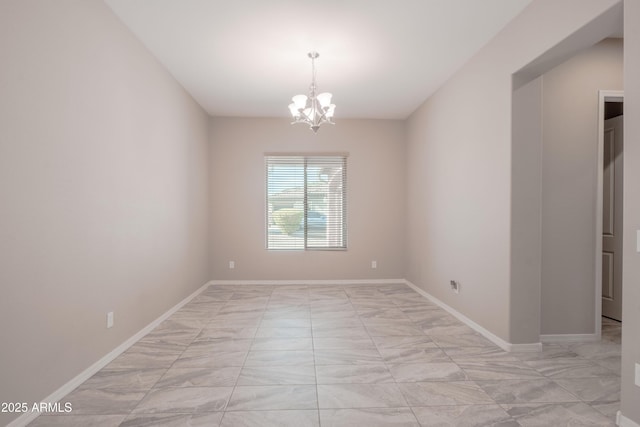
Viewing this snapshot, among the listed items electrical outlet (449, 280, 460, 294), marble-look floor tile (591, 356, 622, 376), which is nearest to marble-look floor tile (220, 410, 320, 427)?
marble-look floor tile (591, 356, 622, 376)

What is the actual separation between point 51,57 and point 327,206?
4.42 metres

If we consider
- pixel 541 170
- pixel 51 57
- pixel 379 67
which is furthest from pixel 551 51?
pixel 51 57

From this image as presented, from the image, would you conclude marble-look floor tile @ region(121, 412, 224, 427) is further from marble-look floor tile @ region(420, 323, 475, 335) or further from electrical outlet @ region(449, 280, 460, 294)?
electrical outlet @ region(449, 280, 460, 294)

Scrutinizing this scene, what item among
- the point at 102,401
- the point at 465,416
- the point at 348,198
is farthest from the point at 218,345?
the point at 348,198

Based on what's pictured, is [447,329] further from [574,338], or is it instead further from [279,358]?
[279,358]

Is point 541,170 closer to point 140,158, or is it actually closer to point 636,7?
point 636,7

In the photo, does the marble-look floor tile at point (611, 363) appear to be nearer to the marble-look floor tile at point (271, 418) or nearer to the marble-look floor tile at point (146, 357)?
the marble-look floor tile at point (271, 418)

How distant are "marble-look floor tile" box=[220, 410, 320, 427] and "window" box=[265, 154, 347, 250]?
402cm

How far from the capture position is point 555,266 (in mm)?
3297

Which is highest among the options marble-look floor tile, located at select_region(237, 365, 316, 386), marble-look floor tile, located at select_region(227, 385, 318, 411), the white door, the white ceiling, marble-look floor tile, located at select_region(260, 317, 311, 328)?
the white ceiling

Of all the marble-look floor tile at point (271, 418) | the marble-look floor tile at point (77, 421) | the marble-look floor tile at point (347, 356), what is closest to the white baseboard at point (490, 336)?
the marble-look floor tile at point (347, 356)

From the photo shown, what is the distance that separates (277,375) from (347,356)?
645mm

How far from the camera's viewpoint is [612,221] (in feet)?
13.1

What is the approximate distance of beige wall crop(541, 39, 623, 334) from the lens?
328cm
